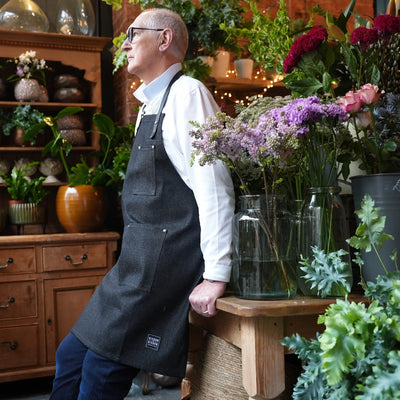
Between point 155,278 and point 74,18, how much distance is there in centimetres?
276

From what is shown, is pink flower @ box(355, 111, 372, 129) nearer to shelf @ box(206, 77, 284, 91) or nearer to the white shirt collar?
the white shirt collar

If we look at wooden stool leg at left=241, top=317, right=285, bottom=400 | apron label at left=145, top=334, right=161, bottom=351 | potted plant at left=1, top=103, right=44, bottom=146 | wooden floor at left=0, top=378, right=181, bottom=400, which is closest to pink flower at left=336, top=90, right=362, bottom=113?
wooden stool leg at left=241, top=317, right=285, bottom=400

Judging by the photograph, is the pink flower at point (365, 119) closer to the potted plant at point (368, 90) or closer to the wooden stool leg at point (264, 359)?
the potted plant at point (368, 90)

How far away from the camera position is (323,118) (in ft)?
4.30

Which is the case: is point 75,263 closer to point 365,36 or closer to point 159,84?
point 159,84

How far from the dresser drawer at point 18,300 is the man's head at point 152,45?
1.89 meters

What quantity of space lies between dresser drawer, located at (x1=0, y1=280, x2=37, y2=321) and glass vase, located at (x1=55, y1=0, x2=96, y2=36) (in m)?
1.69

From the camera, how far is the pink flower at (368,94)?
1283 mm

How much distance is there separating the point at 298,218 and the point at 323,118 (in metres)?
0.25

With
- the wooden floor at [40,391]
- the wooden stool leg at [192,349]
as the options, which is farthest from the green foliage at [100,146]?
the wooden stool leg at [192,349]

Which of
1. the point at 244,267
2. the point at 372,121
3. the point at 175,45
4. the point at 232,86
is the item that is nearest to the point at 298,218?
the point at 244,267

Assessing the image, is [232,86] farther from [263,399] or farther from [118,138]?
[263,399]

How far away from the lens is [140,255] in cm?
160

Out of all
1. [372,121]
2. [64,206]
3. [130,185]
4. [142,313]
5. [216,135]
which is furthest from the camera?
[64,206]
